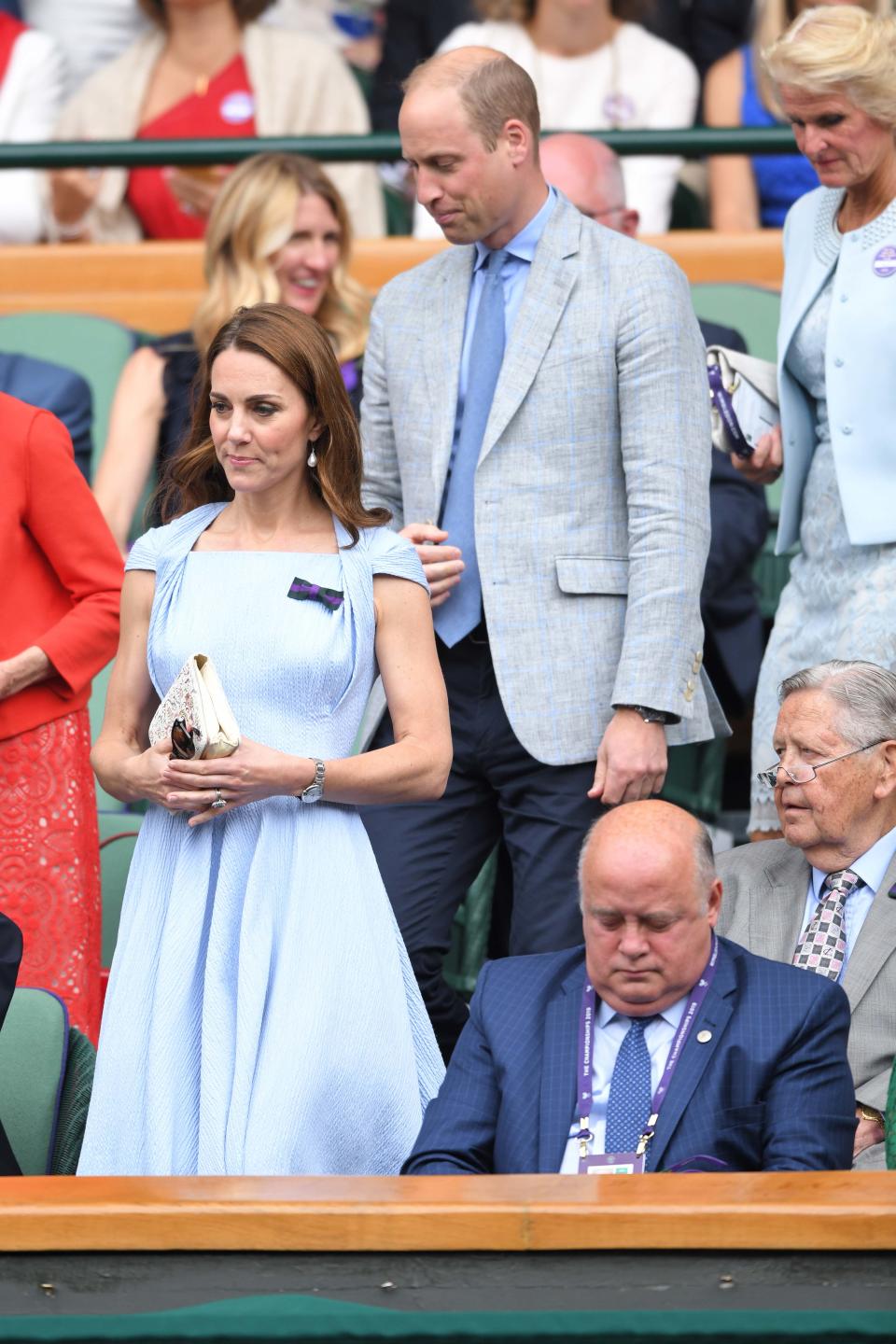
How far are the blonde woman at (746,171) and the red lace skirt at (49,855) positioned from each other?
3.25m

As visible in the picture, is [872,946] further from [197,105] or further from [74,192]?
[74,192]

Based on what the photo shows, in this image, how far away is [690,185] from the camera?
669 centimetres

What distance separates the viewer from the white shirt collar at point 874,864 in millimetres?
3619

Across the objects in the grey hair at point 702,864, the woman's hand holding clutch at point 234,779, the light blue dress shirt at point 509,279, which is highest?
the light blue dress shirt at point 509,279

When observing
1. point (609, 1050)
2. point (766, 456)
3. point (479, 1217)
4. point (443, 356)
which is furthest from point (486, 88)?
point (479, 1217)

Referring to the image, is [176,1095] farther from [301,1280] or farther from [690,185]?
[690,185]

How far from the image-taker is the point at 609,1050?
2.99 metres

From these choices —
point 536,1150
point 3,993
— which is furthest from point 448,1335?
point 3,993

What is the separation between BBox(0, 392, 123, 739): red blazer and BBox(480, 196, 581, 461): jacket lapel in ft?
2.18

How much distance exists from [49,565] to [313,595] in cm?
85

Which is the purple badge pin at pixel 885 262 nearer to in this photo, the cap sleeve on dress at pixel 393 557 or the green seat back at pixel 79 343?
the cap sleeve on dress at pixel 393 557

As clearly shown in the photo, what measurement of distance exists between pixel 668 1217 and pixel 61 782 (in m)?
1.74

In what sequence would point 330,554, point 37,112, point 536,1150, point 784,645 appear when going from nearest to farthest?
point 536,1150 → point 330,554 → point 784,645 → point 37,112

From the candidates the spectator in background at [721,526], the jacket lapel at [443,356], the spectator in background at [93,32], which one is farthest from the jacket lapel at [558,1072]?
the spectator in background at [93,32]
